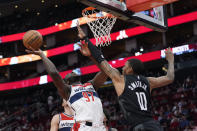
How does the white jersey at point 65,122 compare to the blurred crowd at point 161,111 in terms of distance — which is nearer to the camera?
the white jersey at point 65,122

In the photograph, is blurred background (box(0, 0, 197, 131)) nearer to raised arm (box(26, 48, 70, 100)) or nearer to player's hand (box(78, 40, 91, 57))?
raised arm (box(26, 48, 70, 100))

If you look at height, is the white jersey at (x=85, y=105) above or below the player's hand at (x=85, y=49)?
below

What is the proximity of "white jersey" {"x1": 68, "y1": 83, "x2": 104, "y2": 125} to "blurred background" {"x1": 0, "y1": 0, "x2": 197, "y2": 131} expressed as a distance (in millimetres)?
8380

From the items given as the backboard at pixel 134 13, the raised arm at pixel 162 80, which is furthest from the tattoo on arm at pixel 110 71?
the backboard at pixel 134 13

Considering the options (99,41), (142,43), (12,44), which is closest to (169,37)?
(142,43)

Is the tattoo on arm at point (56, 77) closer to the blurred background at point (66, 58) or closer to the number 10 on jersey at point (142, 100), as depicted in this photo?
the number 10 on jersey at point (142, 100)

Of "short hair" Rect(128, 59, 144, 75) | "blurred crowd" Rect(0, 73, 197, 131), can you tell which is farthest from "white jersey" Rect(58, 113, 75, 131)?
"blurred crowd" Rect(0, 73, 197, 131)

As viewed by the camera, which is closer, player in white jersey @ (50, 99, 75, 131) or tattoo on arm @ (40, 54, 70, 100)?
tattoo on arm @ (40, 54, 70, 100)

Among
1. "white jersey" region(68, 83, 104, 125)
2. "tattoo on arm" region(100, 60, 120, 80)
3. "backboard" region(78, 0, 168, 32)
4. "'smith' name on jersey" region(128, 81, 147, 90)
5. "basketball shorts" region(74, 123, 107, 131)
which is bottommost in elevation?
"basketball shorts" region(74, 123, 107, 131)

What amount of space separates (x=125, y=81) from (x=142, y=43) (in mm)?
20856

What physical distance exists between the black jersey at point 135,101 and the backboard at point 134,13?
178cm

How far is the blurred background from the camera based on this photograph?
15.2 metres

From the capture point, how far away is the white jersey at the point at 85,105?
11.8ft

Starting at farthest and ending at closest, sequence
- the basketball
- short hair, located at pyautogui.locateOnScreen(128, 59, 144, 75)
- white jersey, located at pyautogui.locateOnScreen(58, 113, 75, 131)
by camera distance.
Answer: white jersey, located at pyautogui.locateOnScreen(58, 113, 75, 131)
the basketball
short hair, located at pyautogui.locateOnScreen(128, 59, 144, 75)
